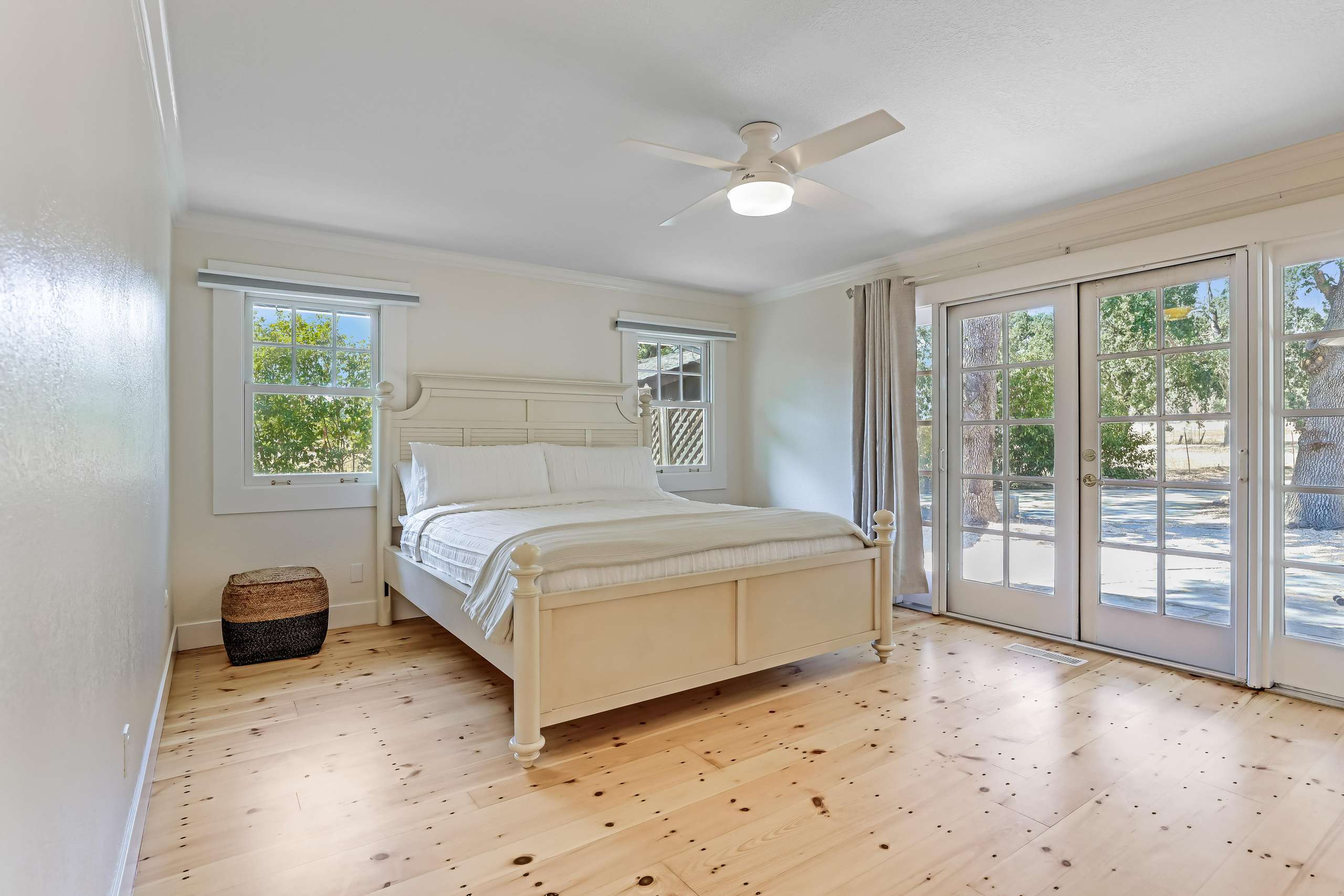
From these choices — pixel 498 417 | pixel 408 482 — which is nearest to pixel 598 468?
pixel 498 417

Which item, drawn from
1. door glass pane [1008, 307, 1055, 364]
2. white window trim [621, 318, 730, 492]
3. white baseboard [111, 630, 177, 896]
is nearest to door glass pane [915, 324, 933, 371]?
door glass pane [1008, 307, 1055, 364]

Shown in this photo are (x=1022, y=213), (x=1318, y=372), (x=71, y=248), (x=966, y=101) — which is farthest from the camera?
(x=1022, y=213)

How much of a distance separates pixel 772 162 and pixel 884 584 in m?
2.03

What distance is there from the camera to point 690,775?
225 centimetres

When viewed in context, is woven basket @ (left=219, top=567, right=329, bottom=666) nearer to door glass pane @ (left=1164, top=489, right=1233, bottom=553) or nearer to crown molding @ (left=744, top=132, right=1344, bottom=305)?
crown molding @ (left=744, top=132, right=1344, bottom=305)

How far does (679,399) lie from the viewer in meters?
5.55

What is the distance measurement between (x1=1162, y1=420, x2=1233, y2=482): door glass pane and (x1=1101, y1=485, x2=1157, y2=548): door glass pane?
168 mm

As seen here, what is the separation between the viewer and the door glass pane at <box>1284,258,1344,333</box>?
284 cm

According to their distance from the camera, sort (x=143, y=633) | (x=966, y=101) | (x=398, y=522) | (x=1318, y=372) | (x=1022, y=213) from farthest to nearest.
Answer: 1. (x=398, y=522)
2. (x=1022, y=213)
3. (x=1318, y=372)
4. (x=966, y=101)
5. (x=143, y=633)

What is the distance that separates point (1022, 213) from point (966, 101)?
4.67 feet

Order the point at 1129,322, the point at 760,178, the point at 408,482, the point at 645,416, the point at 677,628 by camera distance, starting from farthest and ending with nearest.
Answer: the point at 645,416 < the point at 408,482 < the point at 1129,322 < the point at 677,628 < the point at 760,178

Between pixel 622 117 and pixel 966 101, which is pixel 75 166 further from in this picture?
pixel 966 101

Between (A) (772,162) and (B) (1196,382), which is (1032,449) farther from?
(A) (772,162)

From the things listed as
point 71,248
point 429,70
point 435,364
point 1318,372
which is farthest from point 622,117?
point 1318,372
